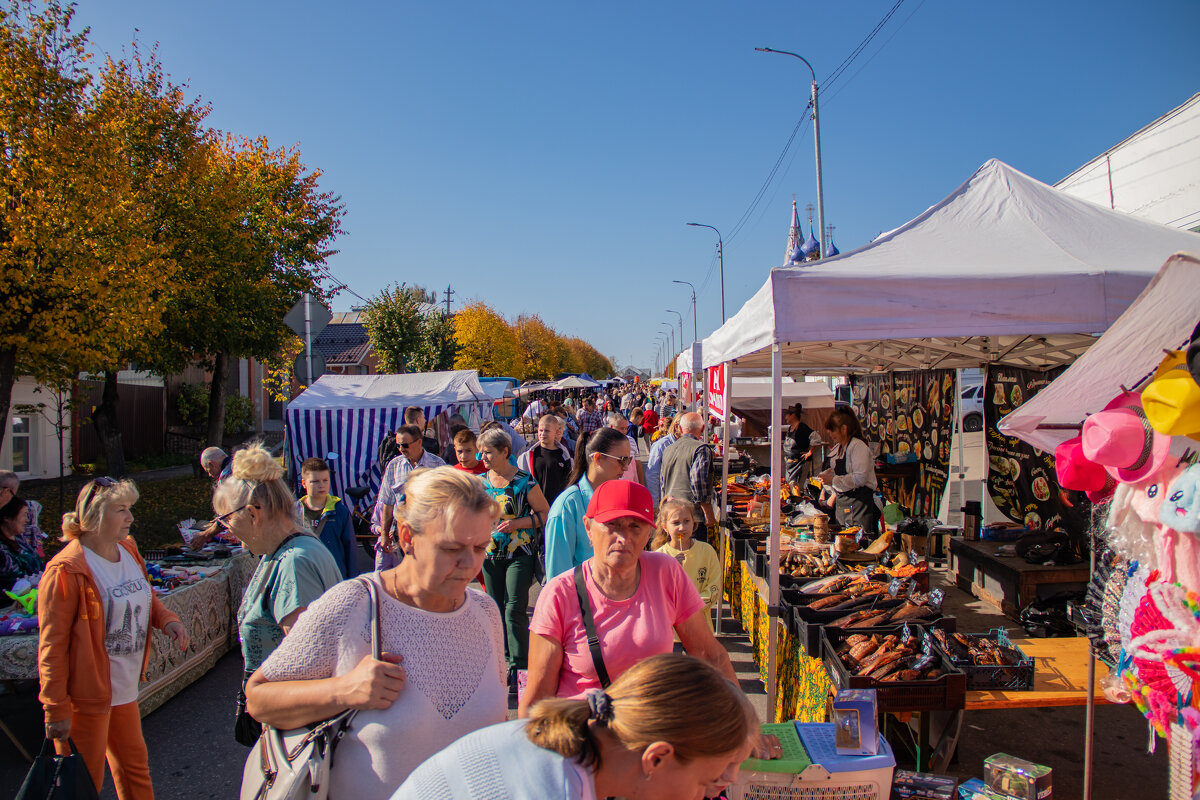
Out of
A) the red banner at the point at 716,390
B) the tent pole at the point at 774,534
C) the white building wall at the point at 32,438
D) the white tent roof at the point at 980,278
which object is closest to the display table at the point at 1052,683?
the tent pole at the point at 774,534

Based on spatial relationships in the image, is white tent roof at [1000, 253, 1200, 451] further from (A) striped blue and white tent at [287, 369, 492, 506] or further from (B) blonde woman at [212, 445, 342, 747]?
(A) striped blue and white tent at [287, 369, 492, 506]

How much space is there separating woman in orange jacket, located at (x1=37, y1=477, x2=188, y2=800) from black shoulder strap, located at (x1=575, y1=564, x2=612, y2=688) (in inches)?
82.0

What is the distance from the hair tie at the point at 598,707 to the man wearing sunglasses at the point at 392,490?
3195 mm

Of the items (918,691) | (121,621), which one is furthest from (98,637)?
(918,691)

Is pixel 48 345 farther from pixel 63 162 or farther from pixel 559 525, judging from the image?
pixel 559 525

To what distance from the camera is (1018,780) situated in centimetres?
271

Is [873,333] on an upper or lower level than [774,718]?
upper

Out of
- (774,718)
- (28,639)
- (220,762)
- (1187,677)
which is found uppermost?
(1187,677)

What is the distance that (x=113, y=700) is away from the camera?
301 centimetres

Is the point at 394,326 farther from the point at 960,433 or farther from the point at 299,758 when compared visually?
the point at 299,758

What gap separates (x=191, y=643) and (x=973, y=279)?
595cm

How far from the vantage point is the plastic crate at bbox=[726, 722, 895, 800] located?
262cm

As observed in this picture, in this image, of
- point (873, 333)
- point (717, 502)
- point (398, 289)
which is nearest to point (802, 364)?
point (717, 502)

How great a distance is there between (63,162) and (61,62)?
1523 mm
